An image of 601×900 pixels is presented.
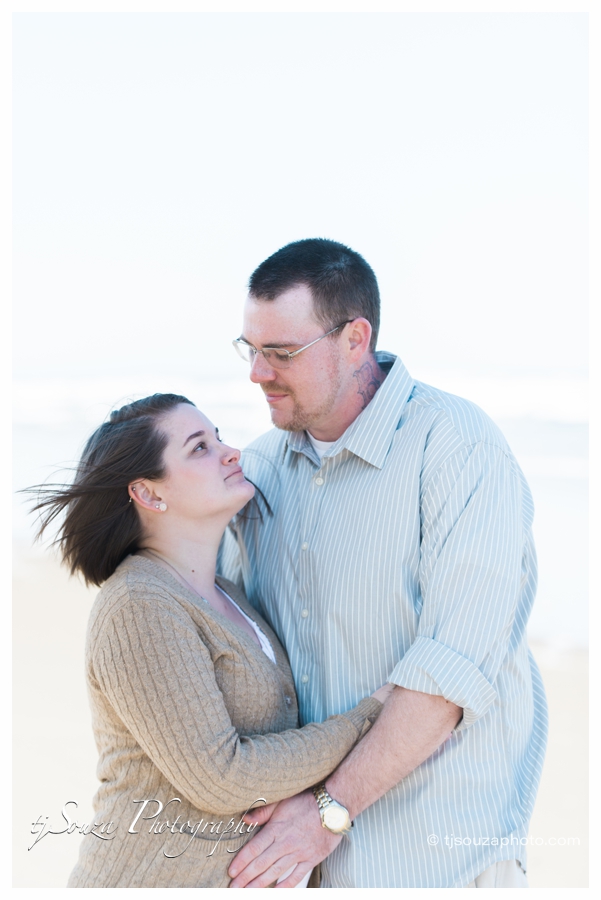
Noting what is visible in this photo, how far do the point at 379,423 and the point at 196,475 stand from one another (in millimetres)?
531

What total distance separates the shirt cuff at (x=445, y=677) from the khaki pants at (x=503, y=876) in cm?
40

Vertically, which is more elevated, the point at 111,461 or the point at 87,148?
the point at 87,148

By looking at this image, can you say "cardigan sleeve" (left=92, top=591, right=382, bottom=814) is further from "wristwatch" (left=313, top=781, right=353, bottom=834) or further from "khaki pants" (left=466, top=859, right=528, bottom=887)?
"khaki pants" (left=466, top=859, right=528, bottom=887)

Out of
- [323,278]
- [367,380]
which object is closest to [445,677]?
[367,380]

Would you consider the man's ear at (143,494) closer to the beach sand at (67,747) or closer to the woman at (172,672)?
the woman at (172,672)

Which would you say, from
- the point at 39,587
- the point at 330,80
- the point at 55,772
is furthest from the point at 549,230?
the point at 55,772

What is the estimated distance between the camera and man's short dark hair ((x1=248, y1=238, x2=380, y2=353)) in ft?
7.97

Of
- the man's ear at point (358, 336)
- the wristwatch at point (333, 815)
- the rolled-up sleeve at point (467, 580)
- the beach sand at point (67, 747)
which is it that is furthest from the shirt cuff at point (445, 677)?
the beach sand at point (67, 747)

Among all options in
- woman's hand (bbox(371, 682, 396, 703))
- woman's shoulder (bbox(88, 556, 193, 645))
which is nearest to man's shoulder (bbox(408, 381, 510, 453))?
woman's hand (bbox(371, 682, 396, 703))

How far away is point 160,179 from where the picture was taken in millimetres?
12422

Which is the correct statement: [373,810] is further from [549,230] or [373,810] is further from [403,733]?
[549,230]

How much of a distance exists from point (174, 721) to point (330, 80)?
9990 mm

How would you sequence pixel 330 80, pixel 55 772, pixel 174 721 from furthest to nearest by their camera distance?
pixel 330 80 < pixel 55 772 < pixel 174 721

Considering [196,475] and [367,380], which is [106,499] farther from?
[367,380]
